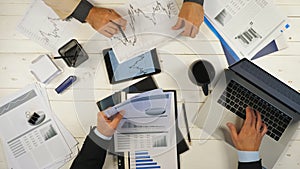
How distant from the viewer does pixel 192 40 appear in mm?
1316

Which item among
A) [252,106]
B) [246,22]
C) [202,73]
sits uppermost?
[246,22]

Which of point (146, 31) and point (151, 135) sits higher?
point (146, 31)

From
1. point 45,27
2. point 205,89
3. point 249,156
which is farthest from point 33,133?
point 249,156

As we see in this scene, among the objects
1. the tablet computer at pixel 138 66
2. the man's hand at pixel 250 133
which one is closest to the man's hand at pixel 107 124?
the tablet computer at pixel 138 66

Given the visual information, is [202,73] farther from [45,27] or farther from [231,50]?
[45,27]

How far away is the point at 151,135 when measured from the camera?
1.29 metres

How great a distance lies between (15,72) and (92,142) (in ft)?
1.16

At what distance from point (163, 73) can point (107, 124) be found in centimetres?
24

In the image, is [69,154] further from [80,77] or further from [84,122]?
[80,77]

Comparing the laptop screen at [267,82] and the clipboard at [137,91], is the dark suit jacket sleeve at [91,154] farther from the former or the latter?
the laptop screen at [267,82]

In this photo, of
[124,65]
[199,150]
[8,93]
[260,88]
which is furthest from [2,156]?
[260,88]

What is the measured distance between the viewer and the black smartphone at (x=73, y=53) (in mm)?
1318

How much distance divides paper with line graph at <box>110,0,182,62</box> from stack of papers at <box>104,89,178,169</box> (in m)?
0.15

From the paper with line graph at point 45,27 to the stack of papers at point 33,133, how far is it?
0.15 metres
